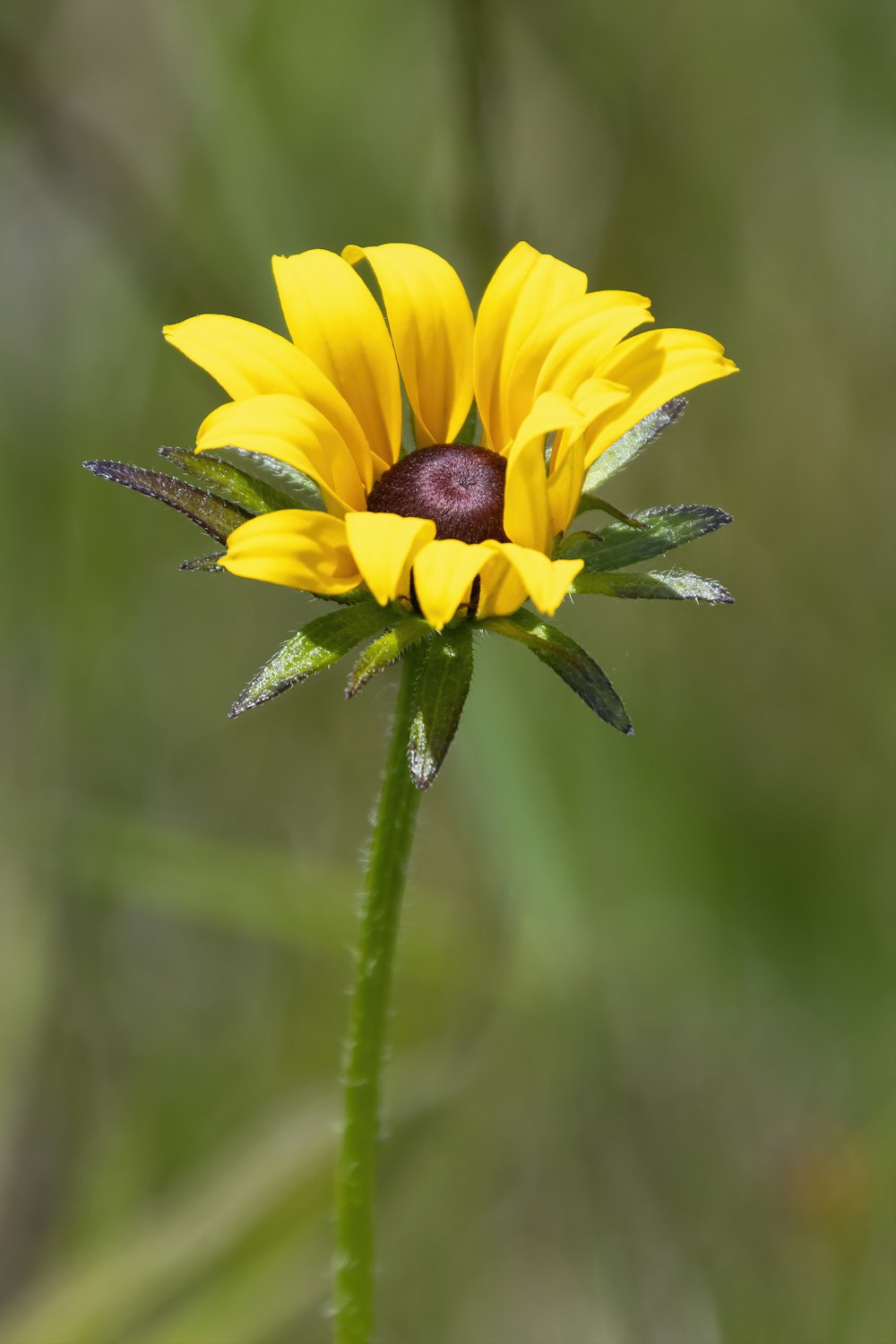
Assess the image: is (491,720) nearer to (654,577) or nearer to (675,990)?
(675,990)

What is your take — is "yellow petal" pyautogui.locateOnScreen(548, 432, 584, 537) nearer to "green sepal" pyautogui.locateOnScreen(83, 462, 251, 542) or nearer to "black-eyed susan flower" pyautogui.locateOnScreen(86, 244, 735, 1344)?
"black-eyed susan flower" pyautogui.locateOnScreen(86, 244, 735, 1344)

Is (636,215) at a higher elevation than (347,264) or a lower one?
higher

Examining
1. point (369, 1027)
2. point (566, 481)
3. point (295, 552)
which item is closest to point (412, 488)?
point (566, 481)

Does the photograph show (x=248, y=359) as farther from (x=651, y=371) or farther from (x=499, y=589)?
(x=651, y=371)

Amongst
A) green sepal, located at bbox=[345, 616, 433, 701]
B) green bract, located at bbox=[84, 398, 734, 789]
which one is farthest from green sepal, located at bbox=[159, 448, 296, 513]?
green sepal, located at bbox=[345, 616, 433, 701]

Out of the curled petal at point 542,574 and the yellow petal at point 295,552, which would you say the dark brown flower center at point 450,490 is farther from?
the curled petal at point 542,574

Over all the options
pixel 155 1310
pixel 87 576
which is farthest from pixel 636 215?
pixel 155 1310

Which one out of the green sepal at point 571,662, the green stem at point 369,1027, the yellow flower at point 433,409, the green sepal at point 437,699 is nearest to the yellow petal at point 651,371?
the yellow flower at point 433,409

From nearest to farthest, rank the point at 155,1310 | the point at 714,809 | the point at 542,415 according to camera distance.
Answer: the point at 542,415, the point at 155,1310, the point at 714,809
